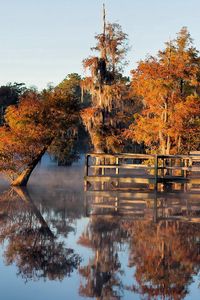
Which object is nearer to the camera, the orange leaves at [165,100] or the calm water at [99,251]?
the calm water at [99,251]

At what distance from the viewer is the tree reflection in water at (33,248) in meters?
9.66

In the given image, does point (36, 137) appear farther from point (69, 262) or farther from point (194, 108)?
point (69, 262)

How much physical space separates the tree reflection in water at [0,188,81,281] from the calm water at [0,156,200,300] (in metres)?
0.02

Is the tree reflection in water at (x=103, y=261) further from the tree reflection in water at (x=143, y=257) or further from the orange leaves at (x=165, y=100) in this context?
the orange leaves at (x=165, y=100)

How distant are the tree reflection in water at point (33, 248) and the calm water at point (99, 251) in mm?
17

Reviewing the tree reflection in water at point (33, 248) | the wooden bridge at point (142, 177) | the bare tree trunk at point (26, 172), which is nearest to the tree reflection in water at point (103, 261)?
the tree reflection in water at point (33, 248)

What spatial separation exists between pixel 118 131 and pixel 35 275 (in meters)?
30.4

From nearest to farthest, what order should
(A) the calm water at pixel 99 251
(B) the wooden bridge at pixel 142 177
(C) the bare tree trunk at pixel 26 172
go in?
(A) the calm water at pixel 99 251, (B) the wooden bridge at pixel 142 177, (C) the bare tree trunk at pixel 26 172

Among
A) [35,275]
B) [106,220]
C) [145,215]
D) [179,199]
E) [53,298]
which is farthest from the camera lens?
[179,199]

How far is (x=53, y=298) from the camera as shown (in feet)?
26.2

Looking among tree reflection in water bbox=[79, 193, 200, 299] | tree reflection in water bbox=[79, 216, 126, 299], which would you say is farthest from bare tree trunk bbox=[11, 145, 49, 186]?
tree reflection in water bbox=[79, 216, 126, 299]

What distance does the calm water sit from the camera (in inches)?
336

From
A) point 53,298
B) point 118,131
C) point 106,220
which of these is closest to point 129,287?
point 53,298

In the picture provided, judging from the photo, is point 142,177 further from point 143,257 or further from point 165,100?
point 143,257
